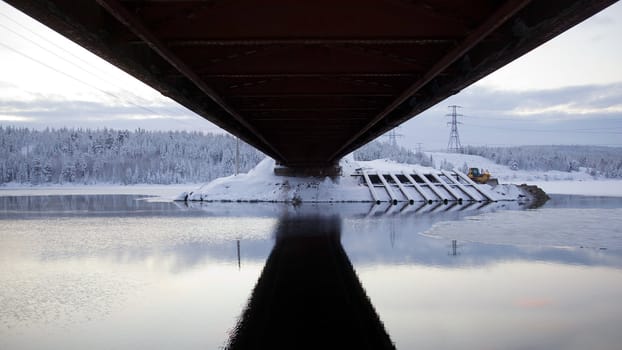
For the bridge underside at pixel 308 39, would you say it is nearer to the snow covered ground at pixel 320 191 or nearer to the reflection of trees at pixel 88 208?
the reflection of trees at pixel 88 208

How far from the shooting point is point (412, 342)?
7094 millimetres

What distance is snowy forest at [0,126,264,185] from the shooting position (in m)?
127

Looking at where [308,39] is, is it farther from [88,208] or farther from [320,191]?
[320,191]

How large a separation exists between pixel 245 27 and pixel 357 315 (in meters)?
4.95

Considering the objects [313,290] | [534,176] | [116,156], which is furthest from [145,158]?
[313,290]

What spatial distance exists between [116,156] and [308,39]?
514 feet

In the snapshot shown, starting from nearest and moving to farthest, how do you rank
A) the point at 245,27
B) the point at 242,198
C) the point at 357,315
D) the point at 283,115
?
the point at 245,27 < the point at 357,315 < the point at 283,115 < the point at 242,198

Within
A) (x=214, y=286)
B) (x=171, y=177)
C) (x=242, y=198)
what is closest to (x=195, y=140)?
(x=171, y=177)

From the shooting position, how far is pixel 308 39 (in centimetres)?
773

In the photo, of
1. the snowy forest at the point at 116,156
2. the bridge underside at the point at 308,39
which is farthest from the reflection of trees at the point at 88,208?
the snowy forest at the point at 116,156

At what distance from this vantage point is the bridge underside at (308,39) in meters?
6.46

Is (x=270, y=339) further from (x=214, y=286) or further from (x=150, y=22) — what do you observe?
(x=150, y=22)

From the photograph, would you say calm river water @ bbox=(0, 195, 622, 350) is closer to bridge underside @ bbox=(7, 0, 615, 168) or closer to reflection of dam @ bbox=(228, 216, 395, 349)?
reflection of dam @ bbox=(228, 216, 395, 349)

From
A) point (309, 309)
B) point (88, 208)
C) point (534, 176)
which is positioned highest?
point (534, 176)
